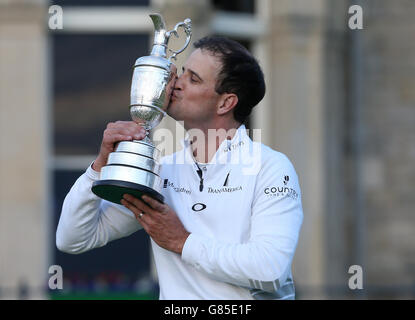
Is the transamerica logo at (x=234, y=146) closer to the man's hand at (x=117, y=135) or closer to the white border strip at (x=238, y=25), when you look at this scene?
the man's hand at (x=117, y=135)

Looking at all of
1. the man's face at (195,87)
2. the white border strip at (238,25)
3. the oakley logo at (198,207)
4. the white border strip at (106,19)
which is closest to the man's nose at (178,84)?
the man's face at (195,87)

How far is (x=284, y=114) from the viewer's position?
8.39 metres

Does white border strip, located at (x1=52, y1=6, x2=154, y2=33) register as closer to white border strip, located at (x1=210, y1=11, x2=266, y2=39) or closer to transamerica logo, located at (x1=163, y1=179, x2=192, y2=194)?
white border strip, located at (x1=210, y1=11, x2=266, y2=39)

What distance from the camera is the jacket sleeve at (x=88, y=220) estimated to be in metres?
3.16

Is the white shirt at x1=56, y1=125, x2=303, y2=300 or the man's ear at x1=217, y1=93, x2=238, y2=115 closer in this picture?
the white shirt at x1=56, y1=125, x2=303, y2=300

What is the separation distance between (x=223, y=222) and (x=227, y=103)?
525mm

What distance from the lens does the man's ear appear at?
3316 millimetres

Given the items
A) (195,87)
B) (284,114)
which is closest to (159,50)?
(195,87)

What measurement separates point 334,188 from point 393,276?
1.15 meters

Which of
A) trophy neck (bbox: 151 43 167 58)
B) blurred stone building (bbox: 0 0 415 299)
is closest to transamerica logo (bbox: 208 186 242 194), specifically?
trophy neck (bbox: 151 43 167 58)

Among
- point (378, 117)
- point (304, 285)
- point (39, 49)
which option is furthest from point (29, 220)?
point (378, 117)

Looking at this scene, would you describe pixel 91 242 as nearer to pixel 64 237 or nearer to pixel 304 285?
pixel 64 237

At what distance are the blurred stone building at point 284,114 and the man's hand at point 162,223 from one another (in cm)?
428
